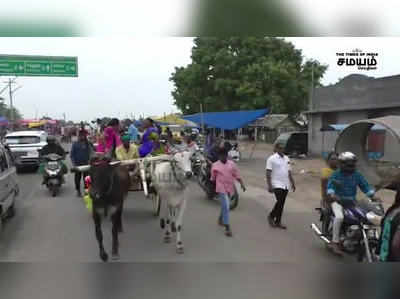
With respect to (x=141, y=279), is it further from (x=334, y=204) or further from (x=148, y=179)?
(x=148, y=179)

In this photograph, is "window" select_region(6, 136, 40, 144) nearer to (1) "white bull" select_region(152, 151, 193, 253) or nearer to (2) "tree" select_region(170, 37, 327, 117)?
(1) "white bull" select_region(152, 151, 193, 253)

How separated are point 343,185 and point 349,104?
54.1ft

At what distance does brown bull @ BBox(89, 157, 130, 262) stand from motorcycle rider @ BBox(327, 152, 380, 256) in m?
2.74

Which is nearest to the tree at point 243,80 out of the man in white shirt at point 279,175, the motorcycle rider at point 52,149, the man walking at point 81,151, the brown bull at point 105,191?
the motorcycle rider at point 52,149

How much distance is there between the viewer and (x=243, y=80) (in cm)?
2816

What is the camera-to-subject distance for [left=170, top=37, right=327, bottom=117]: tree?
89.5 ft

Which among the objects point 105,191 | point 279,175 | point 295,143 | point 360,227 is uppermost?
point 105,191

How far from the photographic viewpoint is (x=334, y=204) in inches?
206

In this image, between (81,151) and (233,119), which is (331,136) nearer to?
(233,119)

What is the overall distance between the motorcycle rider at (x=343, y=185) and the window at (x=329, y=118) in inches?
688

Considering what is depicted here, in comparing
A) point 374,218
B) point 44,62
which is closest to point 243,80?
point 374,218

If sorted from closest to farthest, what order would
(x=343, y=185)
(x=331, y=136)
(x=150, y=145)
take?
(x=343, y=185) → (x=150, y=145) → (x=331, y=136)

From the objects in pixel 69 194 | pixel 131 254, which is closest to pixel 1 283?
pixel 131 254

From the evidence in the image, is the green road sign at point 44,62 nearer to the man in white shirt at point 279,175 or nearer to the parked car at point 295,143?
the man in white shirt at point 279,175
